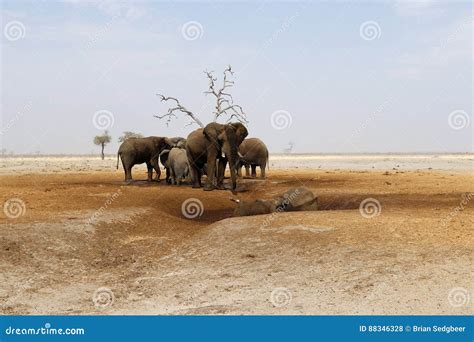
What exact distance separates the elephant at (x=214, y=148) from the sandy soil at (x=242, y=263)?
643 centimetres

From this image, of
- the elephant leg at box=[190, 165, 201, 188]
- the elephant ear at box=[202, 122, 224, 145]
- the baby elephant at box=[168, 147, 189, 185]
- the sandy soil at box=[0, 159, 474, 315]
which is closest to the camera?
the sandy soil at box=[0, 159, 474, 315]

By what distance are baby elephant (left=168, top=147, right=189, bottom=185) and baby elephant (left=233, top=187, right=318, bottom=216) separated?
9.45m

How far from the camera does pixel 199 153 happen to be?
→ 22359mm

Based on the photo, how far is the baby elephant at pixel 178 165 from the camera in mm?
24391

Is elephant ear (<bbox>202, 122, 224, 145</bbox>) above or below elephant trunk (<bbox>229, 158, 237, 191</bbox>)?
above

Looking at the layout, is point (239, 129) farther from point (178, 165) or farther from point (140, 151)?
point (140, 151)

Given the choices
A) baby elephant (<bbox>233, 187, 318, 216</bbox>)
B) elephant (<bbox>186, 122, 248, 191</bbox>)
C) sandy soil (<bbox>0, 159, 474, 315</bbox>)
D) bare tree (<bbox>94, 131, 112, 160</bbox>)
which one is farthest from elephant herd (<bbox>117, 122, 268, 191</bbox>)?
bare tree (<bbox>94, 131, 112, 160</bbox>)

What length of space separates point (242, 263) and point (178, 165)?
14.8 metres

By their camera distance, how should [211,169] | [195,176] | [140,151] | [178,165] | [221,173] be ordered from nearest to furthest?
[211,169] → [221,173] → [195,176] → [178,165] → [140,151]

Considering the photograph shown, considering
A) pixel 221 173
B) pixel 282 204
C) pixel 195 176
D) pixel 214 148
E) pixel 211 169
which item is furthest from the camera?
pixel 195 176

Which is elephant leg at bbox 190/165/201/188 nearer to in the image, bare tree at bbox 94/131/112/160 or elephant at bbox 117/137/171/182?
elephant at bbox 117/137/171/182

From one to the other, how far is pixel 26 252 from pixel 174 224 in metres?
4.55

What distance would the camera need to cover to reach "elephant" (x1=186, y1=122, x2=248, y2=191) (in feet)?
69.8

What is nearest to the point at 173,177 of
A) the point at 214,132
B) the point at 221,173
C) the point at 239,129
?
the point at 221,173
